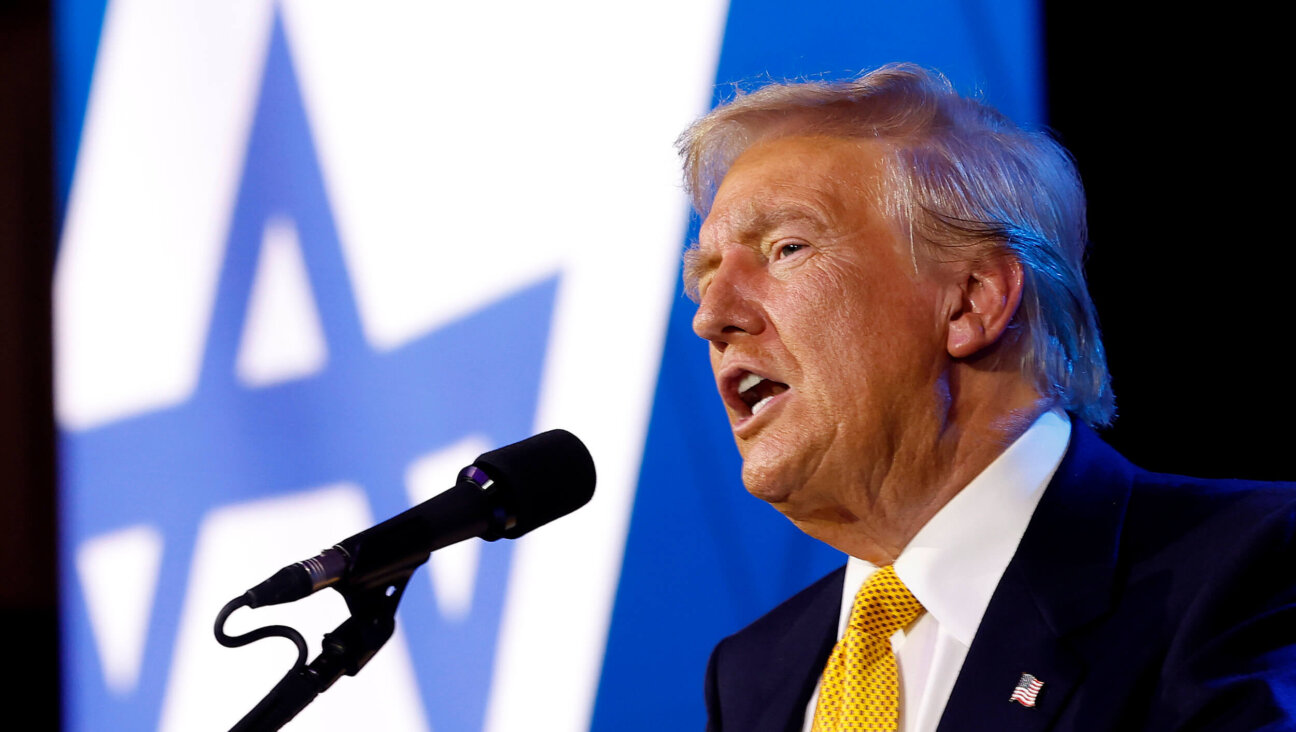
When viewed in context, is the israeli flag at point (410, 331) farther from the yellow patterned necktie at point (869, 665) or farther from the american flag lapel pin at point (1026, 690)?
the american flag lapel pin at point (1026, 690)

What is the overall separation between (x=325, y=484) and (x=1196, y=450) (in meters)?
1.93

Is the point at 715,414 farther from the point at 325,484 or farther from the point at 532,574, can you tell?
the point at 325,484

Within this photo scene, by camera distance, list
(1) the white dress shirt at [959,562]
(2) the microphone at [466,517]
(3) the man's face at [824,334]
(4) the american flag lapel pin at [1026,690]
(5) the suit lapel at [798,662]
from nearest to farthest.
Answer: (2) the microphone at [466,517]
(4) the american flag lapel pin at [1026,690]
(1) the white dress shirt at [959,562]
(3) the man's face at [824,334]
(5) the suit lapel at [798,662]

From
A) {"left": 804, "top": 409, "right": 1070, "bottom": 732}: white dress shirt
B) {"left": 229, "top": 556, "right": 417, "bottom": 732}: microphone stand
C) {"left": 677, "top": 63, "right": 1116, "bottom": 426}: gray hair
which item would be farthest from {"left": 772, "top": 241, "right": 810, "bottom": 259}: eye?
{"left": 229, "top": 556, "right": 417, "bottom": 732}: microphone stand

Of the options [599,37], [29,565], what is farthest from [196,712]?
[599,37]

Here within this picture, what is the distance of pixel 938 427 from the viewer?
173 cm

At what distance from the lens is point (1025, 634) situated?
1.52 meters

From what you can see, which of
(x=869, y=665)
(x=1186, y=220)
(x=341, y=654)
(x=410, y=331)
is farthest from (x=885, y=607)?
(x=410, y=331)

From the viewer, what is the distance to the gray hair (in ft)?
5.86

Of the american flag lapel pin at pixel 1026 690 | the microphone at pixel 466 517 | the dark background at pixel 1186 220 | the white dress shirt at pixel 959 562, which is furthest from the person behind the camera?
the dark background at pixel 1186 220

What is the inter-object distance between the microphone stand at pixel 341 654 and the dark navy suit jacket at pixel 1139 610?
0.78 metres

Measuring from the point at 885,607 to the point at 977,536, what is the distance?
0.18 m

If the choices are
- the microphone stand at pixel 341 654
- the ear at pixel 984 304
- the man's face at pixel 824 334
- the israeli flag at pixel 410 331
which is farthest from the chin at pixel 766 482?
the israeli flag at pixel 410 331

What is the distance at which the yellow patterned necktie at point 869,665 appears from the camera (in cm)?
165
